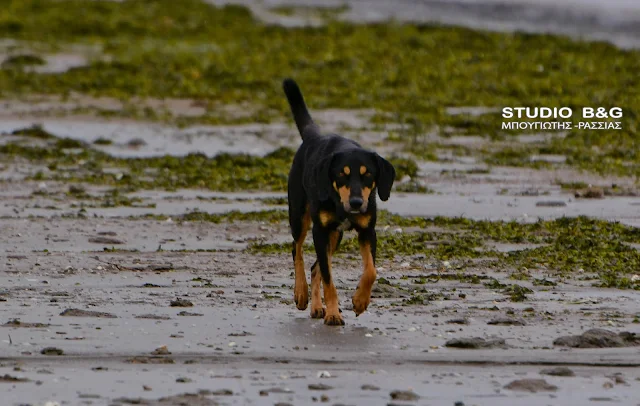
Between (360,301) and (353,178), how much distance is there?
0.69m

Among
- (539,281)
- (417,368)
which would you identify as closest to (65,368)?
(417,368)

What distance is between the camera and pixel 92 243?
10617mm

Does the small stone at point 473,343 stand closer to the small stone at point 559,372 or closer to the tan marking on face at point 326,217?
the small stone at point 559,372

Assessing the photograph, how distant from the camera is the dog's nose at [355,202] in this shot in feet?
24.8

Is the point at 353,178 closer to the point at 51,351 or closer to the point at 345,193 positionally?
the point at 345,193

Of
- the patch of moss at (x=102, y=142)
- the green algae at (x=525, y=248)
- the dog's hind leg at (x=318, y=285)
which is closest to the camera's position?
the dog's hind leg at (x=318, y=285)

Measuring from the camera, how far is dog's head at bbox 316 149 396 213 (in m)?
7.64

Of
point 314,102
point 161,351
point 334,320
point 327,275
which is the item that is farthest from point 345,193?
point 314,102

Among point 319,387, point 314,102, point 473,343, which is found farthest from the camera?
point 314,102

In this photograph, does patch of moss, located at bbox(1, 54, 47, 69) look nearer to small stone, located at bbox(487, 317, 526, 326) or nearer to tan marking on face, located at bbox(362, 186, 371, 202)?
tan marking on face, located at bbox(362, 186, 371, 202)

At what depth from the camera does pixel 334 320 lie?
304 inches

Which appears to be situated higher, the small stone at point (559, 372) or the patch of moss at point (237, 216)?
the patch of moss at point (237, 216)

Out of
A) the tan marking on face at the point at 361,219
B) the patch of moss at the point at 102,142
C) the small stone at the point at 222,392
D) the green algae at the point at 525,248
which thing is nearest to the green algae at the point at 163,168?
the patch of moss at the point at 102,142

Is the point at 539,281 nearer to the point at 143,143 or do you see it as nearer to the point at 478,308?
the point at 478,308
